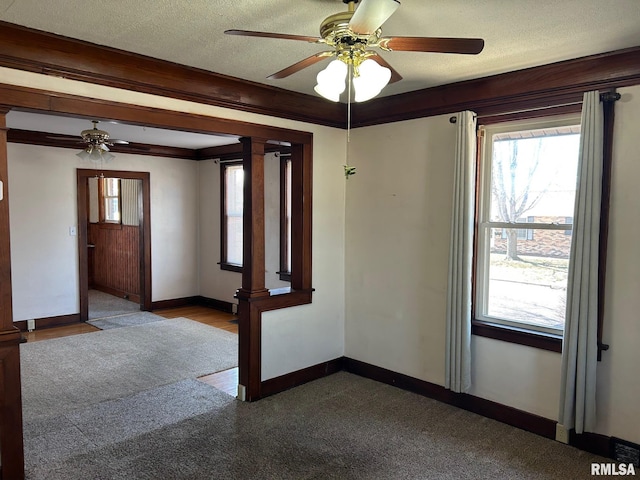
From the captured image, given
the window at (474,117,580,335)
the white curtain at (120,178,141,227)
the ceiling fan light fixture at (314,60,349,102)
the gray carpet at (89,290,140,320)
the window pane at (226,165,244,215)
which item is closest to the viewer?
the ceiling fan light fixture at (314,60,349,102)

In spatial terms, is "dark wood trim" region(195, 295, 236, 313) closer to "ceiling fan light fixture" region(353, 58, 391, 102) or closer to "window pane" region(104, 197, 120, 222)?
"window pane" region(104, 197, 120, 222)

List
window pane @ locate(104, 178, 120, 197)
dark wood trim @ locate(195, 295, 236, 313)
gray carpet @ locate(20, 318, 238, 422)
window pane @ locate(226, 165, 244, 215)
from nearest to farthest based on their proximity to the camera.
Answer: gray carpet @ locate(20, 318, 238, 422) < window pane @ locate(226, 165, 244, 215) < dark wood trim @ locate(195, 295, 236, 313) < window pane @ locate(104, 178, 120, 197)

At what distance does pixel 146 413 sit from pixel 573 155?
353cm

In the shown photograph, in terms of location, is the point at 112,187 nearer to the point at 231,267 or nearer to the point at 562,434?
the point at 231,267

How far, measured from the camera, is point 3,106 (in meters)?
2.43

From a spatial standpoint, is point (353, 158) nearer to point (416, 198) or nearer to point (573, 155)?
point (416, 198)

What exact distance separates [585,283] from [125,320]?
18.4 ft

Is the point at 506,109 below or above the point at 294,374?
above

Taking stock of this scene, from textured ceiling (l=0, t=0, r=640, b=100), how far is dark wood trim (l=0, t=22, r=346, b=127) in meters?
0.10

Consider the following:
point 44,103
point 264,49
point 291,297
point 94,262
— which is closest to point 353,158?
point 291,297

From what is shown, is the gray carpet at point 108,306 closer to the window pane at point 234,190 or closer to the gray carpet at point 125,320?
the gray carpet at point 125,320

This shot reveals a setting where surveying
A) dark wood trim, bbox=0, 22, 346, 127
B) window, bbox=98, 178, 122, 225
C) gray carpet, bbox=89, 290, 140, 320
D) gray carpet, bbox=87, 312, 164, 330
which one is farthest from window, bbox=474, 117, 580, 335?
window, bbox=98, 178, 122, 225

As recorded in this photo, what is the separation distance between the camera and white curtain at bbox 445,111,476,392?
334cm

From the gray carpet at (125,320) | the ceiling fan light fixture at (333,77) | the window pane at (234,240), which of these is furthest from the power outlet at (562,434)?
the gray carpet at (125,320)
